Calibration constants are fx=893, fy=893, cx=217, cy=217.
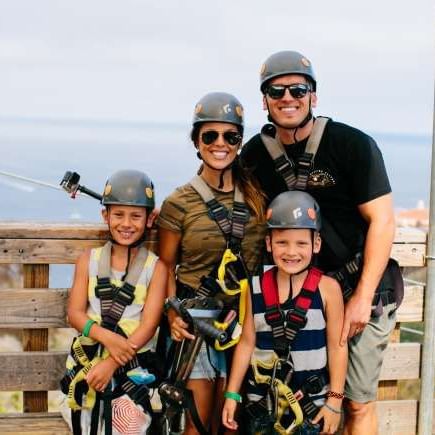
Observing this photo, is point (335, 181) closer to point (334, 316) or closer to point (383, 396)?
point (334, 316)

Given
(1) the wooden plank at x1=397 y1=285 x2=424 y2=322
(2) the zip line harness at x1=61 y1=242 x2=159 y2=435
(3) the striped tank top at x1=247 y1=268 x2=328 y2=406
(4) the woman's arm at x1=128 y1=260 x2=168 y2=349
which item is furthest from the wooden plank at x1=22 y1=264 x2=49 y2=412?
(1) the wooden plank at x1=397 y1=285 x2=424 y2=322

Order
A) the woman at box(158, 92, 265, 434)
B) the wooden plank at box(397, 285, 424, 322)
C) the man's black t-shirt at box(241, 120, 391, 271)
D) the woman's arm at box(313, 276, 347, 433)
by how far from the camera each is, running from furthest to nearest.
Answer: the wooden plank at box(397, 285, 424, 322) → the woman at box(158, 92, 265, 434) → the woman's arm at box(313, 276, 347, 433) → the man's black t-shirt at box(241, 120, 391, 271)

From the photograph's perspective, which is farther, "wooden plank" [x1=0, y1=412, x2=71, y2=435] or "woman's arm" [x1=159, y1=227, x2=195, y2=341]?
"wooden plank" [x1=0, y1=412, x2=71, y2=435]

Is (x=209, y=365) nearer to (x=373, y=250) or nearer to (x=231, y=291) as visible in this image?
(x=231, y=291)

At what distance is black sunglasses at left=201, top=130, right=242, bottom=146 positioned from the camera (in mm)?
5625

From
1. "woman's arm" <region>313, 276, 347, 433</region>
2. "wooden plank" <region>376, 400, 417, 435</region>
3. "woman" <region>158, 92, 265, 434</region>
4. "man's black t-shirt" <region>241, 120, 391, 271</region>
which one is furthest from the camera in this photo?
"wooden plank" <region>376, 400, 417, 435</region>

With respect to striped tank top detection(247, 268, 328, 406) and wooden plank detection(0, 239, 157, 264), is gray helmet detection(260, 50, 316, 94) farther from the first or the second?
wooden plank detection(0, 239, 157, 264)

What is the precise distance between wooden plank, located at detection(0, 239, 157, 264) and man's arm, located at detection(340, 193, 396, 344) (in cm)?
151

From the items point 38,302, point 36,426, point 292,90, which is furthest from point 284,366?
point 36,426

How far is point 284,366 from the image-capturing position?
5.41m

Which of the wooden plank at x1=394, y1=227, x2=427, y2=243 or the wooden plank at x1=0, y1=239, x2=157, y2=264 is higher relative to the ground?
the wooden plank at x1=394, y1=227, x2=427, y2=243

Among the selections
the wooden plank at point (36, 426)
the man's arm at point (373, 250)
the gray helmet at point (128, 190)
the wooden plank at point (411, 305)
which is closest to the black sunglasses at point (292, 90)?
the man's arm at point (373, 250)

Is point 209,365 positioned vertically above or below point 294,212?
below

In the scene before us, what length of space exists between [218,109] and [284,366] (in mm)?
1645
